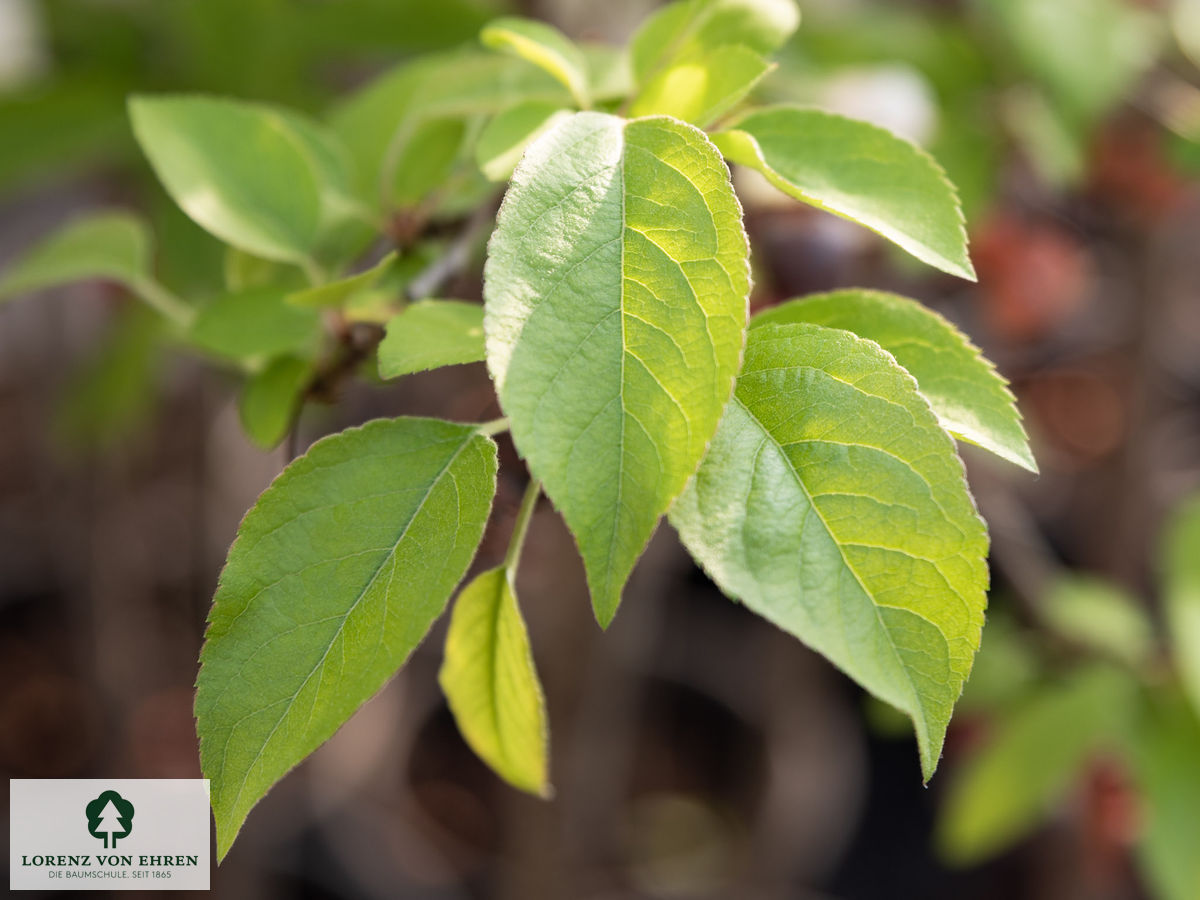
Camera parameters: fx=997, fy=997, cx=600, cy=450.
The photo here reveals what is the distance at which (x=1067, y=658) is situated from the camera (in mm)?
757

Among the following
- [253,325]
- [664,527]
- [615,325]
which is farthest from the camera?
[664,527]

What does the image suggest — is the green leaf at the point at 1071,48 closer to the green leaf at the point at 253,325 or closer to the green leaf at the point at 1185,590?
the green leaf at the point at 1185,590

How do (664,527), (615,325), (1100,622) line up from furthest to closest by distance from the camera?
(664,527), (1100,622), (615,325)

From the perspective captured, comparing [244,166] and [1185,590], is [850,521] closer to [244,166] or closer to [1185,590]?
[244,166]

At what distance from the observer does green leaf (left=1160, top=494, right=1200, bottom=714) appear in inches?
22.9

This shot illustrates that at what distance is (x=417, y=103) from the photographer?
38 centimetres

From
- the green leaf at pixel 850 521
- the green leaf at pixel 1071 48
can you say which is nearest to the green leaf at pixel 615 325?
the green leaf at pixel 850 521

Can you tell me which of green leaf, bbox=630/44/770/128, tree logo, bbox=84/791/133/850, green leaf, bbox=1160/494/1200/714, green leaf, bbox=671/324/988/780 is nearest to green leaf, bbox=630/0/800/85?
green leaf, bbox=630/44/770/128

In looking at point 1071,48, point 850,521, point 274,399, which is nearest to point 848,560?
point 850,521

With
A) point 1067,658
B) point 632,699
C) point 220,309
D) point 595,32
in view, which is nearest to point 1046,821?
point 1067,658

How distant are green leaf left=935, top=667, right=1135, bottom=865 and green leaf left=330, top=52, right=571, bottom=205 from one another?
0.54 metres

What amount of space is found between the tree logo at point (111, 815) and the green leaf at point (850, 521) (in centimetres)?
25

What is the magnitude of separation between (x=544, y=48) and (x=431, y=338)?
11cm

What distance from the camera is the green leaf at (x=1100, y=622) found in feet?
2.25
